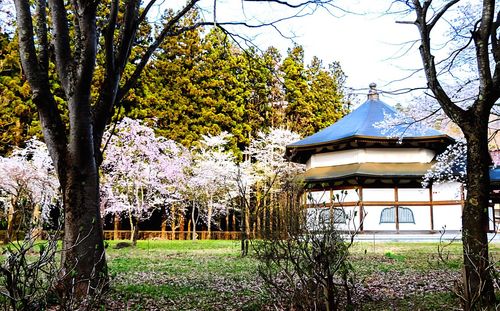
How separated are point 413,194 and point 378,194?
1591mm

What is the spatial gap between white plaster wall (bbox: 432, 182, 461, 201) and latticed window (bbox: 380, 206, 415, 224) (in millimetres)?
1306

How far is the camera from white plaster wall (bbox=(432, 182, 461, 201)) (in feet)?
66.4

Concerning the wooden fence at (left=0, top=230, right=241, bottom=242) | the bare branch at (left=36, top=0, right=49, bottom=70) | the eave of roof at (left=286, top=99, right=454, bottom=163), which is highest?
the eave of roof at (left=286, top=99, right=454, bottom=163)

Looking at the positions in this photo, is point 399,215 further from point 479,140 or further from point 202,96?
point 479,140

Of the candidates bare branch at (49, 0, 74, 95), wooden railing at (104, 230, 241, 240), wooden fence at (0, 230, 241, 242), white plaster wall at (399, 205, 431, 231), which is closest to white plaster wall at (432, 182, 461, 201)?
white plaster wall at (399, 205, 431, 231)

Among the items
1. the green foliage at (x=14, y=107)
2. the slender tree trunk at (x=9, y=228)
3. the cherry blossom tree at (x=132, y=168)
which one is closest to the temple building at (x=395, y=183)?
the cherry blossom tree at (x=132, y=168)

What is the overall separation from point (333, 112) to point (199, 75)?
11494 mm

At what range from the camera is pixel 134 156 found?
2142 cm

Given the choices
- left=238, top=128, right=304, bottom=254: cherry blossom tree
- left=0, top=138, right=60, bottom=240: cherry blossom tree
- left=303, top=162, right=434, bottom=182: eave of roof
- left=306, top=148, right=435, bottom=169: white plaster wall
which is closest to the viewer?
left=0, top=138, right=60, bottom=240: cherry blossom tree

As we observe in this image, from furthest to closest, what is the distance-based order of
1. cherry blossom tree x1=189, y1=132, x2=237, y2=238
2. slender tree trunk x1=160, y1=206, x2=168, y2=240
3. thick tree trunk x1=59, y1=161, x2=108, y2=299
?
1. slender tree trunk x1=160, y1=206, x2=168, y2=240
2. cherry blossom tree x1=189, y1=132, x2=237, y2=238
3. thick tree trunk x1=59, y1=161, x2=108, y2=299

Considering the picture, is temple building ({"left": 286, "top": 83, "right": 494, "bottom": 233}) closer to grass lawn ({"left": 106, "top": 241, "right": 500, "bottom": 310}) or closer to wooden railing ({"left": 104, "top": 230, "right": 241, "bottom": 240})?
grass lawn ({"left": 106, "top": 241, "right": 500, "bottom": 310})

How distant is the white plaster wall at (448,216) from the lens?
65.8 feet

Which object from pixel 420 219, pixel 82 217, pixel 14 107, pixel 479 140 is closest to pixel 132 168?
pixel 14 107

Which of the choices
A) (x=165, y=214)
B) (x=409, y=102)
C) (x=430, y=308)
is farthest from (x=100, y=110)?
(x=165, y=214)
